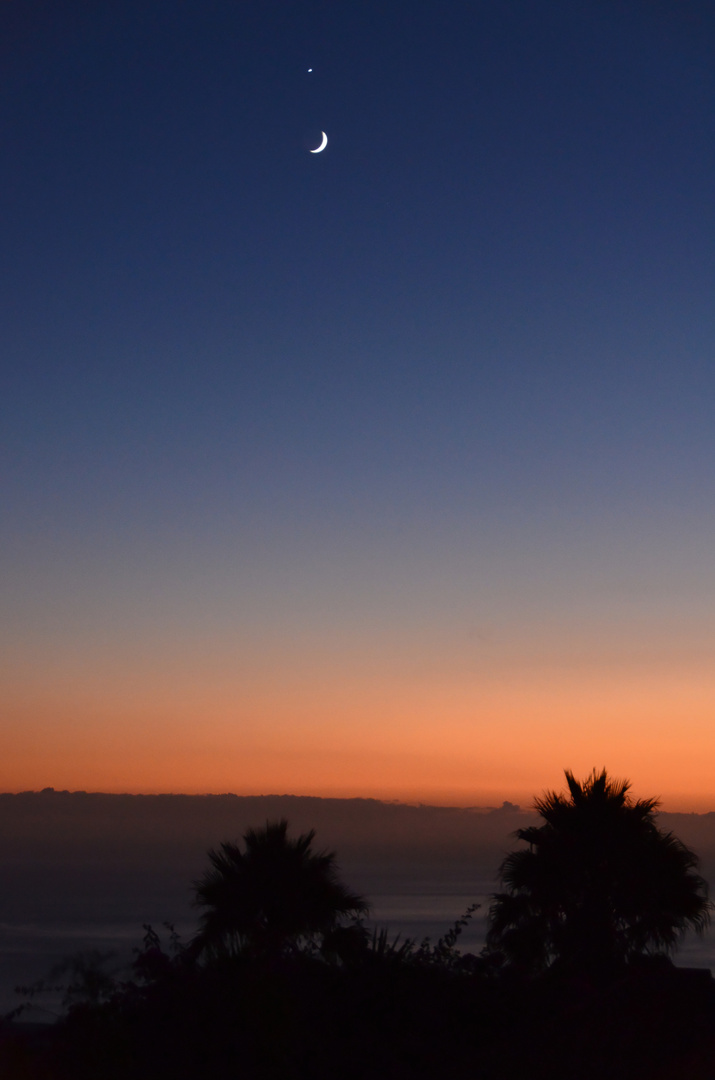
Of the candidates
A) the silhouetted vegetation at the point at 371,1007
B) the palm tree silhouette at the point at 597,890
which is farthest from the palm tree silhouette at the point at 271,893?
the palm tree silhouette at the point at 597,890

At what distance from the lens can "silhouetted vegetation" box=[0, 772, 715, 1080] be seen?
9734 mm

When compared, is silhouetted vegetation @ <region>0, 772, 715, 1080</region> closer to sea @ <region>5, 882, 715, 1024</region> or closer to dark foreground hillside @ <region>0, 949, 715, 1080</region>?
dark foreground hillside @ <region>0, 949, 715, 1080</region>

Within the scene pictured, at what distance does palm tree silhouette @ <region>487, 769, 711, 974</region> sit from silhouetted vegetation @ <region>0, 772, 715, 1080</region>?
0.17 feet

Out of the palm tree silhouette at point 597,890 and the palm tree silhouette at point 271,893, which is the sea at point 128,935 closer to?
the palm tree silhouette at point 271,893

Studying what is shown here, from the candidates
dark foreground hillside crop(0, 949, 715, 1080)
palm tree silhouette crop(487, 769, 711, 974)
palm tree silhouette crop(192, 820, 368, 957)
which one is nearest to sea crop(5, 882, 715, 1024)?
palm tree silhouette crop(192, 820, 368, 957)

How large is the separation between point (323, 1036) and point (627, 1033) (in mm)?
3800

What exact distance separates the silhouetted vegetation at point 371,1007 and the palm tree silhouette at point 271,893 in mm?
50

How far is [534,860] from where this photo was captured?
1681cm

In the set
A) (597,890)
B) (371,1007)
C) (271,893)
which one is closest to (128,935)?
(271,893)

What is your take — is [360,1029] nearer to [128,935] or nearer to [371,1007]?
[371,1007]

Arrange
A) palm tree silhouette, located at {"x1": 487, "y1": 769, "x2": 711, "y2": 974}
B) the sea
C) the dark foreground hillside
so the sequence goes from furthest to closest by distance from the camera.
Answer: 1. the sea
2. palm tree silhouette, located at {"x1": 487, "y1": 769, "x2": 711, "y2": 974}
3. the dark foreground hillside

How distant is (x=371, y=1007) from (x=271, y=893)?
18.2 feet

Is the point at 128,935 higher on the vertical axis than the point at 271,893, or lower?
lower

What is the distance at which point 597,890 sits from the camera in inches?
629
